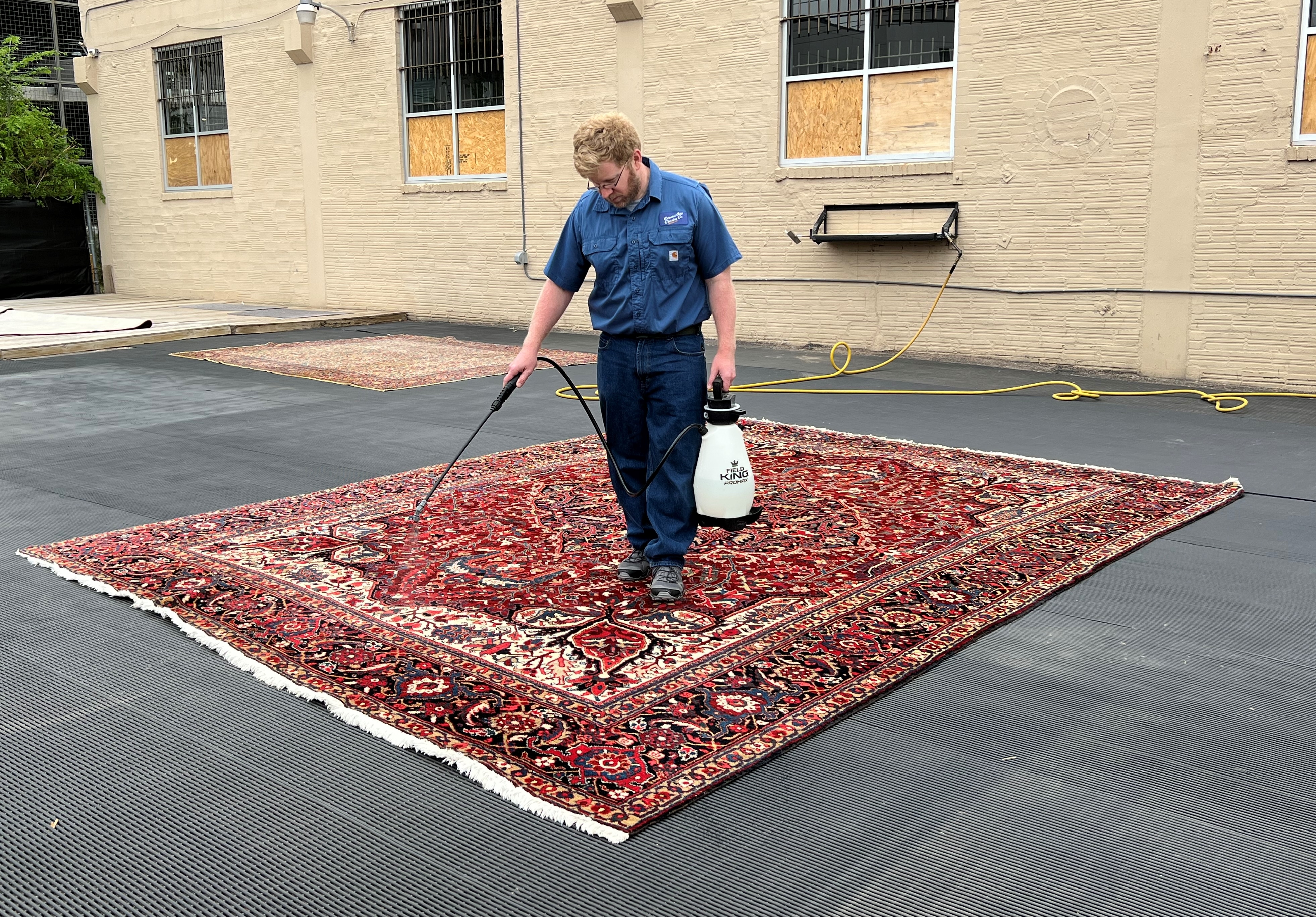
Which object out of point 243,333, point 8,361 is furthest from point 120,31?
point 8,361

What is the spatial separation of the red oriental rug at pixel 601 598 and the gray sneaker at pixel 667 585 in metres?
0.05

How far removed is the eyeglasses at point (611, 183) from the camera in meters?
3.95

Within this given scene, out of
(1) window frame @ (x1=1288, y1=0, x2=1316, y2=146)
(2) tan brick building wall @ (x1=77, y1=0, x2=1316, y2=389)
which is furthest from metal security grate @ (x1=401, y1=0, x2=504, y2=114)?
(1) window frame @ (x1=1288, y1=0, x2=1316, y2=146)

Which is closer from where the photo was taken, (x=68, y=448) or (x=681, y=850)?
(x=681, y=850)

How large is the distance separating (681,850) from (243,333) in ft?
42.5

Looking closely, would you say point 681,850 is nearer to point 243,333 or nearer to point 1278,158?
point 1278,158

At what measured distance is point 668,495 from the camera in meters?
4.30

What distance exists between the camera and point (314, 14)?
1581cm

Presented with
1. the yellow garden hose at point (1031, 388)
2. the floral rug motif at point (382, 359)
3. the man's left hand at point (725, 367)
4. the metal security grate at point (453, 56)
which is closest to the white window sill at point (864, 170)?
the yellow garden hose at point (1031, 388)

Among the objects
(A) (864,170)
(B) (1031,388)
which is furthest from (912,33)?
(B) (1031,388)

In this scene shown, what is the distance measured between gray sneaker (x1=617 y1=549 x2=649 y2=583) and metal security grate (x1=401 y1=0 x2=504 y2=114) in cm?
1153

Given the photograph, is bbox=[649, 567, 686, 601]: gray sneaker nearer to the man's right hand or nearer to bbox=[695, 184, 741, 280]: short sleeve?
the man's right hand

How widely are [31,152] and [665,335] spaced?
18.6 m

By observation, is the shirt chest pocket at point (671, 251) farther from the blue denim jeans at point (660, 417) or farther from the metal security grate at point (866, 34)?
the metal security grate at point (866, 34)
